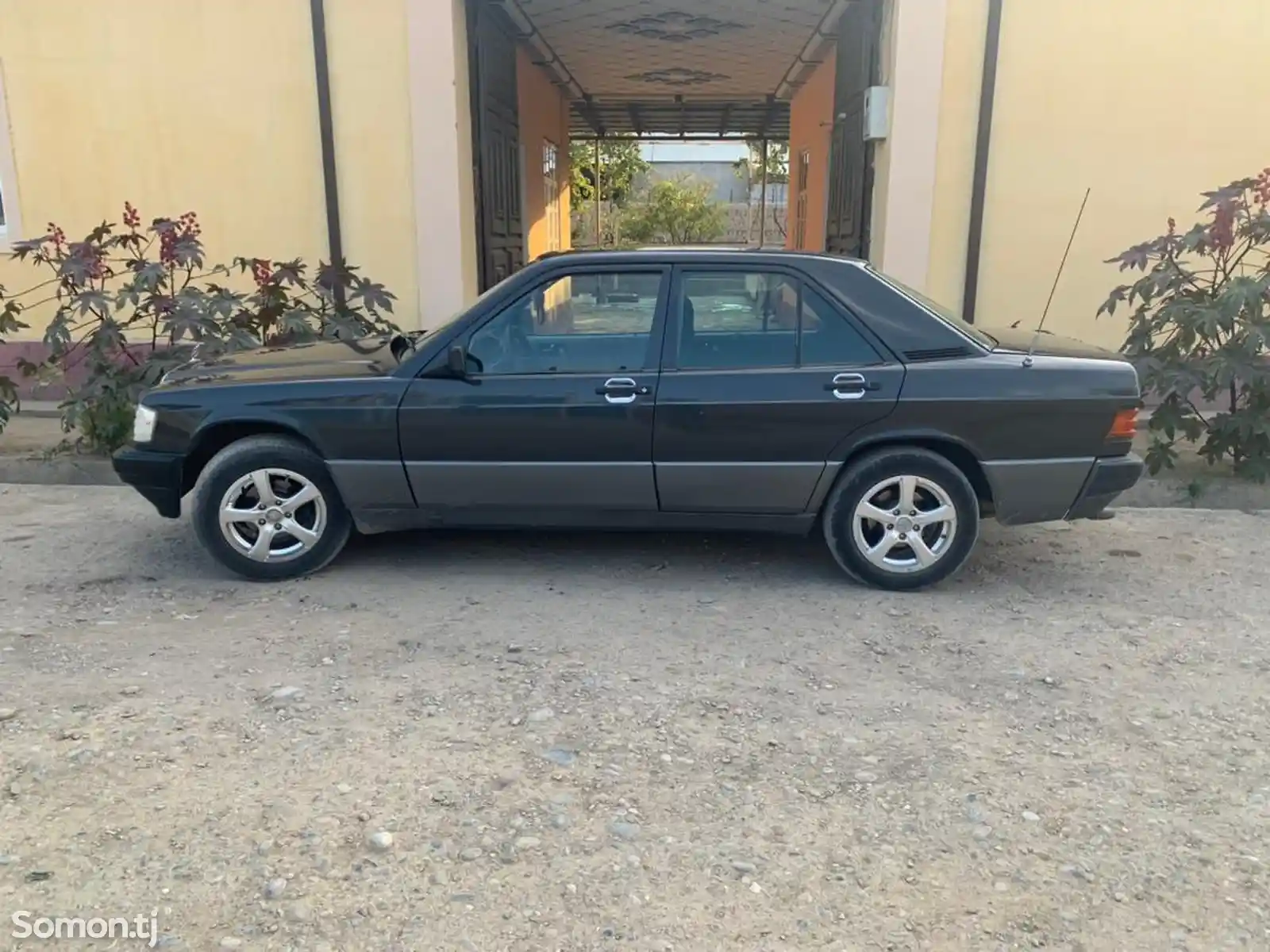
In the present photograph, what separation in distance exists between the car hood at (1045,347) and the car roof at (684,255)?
842mm

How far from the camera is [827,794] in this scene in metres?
3.01

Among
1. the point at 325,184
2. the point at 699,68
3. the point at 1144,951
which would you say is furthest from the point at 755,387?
the point at 699,68

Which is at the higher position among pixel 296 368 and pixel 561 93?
pixel 561 93

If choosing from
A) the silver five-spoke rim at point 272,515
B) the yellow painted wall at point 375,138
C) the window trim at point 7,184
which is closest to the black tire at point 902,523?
the silver five-spoke rim at point 272,515

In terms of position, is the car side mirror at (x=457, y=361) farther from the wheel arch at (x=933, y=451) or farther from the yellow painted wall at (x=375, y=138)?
the yellow painted wall at (x=375, y=138)

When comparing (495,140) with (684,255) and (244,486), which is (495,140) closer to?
(684,255)

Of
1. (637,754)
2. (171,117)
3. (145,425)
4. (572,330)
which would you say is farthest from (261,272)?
(637,754)

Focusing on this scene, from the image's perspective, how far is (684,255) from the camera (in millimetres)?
4672

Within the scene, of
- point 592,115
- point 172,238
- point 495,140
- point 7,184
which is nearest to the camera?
point 172,238

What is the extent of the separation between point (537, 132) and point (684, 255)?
31.9 feet

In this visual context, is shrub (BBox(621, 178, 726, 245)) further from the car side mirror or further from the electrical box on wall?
the car side mirror

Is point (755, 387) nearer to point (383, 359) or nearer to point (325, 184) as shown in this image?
point (383, 359)

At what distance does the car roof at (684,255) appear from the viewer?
465 centimetres

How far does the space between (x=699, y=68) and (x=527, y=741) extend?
12100 millimetres
